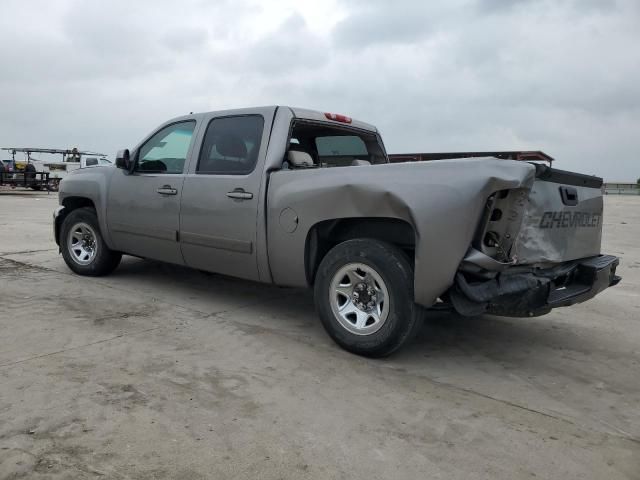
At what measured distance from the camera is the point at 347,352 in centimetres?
391

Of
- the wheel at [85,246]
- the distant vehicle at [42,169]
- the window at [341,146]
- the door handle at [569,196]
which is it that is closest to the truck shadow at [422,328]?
the wheel at [85,246]

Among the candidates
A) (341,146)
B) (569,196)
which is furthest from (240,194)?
(569,196)

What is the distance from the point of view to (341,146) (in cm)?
557

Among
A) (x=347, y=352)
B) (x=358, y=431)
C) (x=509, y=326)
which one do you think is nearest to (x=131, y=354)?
(x=347, y=352)

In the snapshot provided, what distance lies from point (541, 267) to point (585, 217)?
2.25 feet

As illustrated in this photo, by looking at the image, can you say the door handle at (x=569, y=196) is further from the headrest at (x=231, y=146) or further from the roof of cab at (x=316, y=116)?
the headrest at (x=231, y=146)

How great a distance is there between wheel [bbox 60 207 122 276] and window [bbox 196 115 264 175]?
1861 millimetres

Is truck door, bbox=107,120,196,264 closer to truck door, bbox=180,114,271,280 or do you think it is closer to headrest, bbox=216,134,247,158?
truck door, bbox=180,114,271,280

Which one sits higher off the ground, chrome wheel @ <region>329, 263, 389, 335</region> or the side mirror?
the side mirror

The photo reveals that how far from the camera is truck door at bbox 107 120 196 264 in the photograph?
5.16 meters

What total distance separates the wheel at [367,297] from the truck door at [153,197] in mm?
1907

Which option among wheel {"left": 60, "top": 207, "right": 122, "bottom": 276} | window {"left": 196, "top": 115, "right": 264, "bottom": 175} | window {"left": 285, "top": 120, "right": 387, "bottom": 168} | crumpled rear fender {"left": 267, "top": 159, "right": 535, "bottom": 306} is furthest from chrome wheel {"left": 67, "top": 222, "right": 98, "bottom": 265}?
crumpled rear fender {"left": 267, "top": 159, "right": 535, "bottom": 306}

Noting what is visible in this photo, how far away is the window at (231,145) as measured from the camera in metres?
4.63

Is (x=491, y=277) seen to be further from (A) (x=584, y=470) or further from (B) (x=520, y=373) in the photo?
(A) (x=584, y=470)
